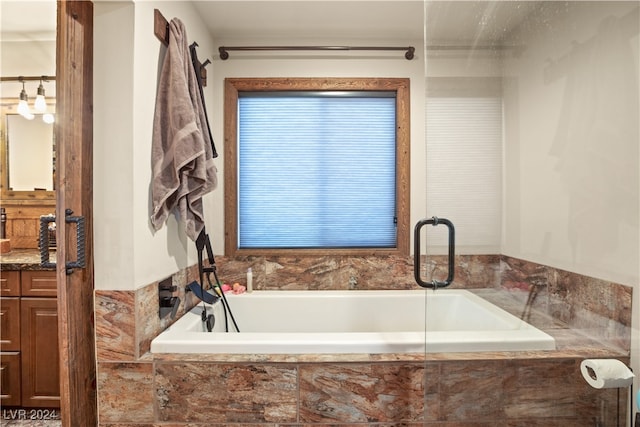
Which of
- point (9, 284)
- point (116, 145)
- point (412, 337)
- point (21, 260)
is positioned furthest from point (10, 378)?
point (412, 337)

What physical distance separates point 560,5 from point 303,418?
1719 mm

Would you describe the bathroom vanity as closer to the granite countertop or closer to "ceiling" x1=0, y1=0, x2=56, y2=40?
the granite countertop

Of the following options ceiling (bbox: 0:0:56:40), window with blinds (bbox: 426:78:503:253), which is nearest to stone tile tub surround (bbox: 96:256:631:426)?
window with blinds (bbox: 426:78:503:253)

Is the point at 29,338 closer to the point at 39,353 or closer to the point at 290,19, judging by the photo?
the point at 39,353

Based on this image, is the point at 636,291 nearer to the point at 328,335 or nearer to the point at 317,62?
the point at 328,335

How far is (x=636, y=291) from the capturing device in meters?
0.88

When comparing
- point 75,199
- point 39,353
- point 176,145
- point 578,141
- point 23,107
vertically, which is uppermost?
point 23,107

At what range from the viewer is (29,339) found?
6.95 ft

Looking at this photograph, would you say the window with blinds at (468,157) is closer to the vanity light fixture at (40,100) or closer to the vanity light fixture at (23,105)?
the vanity light fixture at (40,100)

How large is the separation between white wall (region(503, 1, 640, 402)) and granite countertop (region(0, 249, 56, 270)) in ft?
8.09

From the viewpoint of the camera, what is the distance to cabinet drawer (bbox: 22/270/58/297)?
211cm

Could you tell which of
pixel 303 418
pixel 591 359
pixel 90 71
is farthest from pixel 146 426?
pixel 591 359

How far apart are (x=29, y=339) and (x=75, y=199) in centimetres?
136

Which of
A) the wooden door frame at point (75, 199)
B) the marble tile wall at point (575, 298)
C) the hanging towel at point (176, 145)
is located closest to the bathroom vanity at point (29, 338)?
the wooden door frame at point (75, 199)
